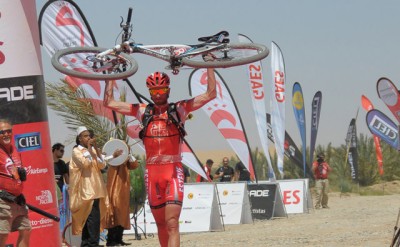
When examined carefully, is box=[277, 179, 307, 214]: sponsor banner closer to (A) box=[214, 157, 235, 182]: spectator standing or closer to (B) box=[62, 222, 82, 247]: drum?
(A) box=[214, 157, 235, 182]: spectator standing

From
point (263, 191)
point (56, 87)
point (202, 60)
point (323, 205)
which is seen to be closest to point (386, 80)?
point (263, 191)

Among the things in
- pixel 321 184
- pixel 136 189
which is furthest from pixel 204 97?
pixel 321 184

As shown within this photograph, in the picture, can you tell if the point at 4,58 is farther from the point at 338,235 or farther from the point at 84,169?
the point at 338,235

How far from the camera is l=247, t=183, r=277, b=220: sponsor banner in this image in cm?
2161

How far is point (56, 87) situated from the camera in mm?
15758

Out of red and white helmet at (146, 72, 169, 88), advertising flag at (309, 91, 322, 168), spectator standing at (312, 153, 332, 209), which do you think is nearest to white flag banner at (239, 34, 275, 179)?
spectator standing at (312, 153, 332, 209)

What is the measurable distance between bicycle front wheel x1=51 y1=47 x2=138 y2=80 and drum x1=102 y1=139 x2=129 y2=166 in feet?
12.9

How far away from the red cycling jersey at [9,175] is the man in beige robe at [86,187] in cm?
357

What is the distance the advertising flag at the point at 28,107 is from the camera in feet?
31.5

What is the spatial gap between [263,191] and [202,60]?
12.6 m

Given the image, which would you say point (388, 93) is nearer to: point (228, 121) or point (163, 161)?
point (228, 121)

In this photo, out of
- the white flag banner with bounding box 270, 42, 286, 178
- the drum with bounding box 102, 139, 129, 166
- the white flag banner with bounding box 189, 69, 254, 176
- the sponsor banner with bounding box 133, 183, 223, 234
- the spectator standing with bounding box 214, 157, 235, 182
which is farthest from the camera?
the white flag banner with bounding box 270, 42, 286, 178

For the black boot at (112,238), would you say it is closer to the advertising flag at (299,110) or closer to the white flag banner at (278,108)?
the white flag banner at (278,108)

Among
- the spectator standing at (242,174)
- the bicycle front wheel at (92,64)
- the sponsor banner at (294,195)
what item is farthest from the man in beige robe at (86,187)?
the spectator standing at (242,174)
